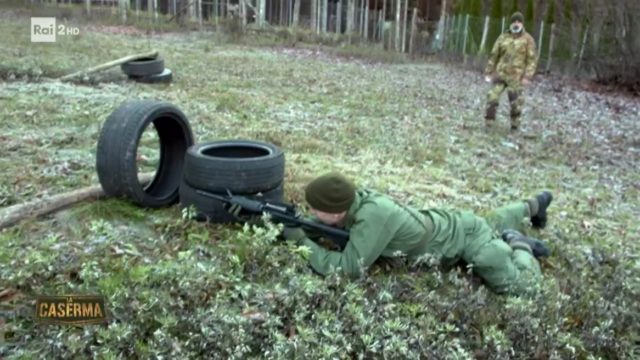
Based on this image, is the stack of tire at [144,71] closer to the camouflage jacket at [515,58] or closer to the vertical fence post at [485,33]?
the camouflage jacket at [515,58]

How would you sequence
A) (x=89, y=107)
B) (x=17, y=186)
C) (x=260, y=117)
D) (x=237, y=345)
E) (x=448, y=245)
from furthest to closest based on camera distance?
(x=260, y=117) < (x=89, y=107) < (x=17, y=186) < (x=448, y=245) < (x=237, y=345)

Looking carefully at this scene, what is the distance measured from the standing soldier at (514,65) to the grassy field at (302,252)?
571mm

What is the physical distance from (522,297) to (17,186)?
4.07m

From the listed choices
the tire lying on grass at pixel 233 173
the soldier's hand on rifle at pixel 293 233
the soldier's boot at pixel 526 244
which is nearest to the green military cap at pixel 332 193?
the soldier's hand on rifle at pixel 293 233

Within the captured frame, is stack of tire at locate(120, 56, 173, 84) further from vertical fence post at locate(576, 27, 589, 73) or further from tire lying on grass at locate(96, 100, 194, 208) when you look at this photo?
vertical fence post at locate(576, 27, 589, 73)

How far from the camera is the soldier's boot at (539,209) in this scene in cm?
545

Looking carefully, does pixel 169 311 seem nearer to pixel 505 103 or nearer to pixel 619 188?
pixel 619 188

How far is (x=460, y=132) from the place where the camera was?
1017 centimetres

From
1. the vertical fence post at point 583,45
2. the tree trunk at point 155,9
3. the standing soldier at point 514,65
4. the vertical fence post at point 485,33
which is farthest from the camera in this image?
the tree trunk at point 155,9

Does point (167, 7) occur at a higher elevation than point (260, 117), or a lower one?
higher

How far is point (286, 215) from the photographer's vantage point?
4285mm

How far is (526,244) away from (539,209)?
94 cm

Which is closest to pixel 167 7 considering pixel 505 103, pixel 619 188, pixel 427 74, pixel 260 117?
pixel 427 74

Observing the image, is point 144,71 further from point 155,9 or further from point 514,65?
point 155,9
